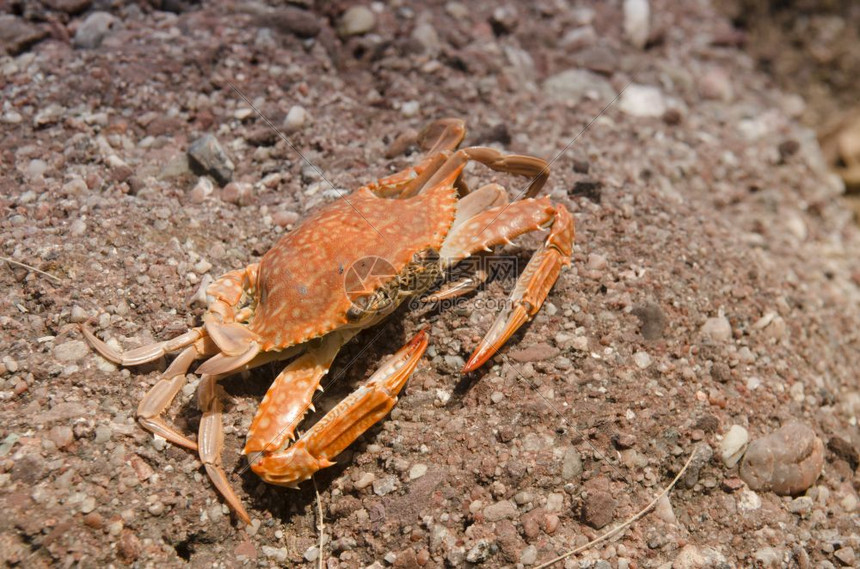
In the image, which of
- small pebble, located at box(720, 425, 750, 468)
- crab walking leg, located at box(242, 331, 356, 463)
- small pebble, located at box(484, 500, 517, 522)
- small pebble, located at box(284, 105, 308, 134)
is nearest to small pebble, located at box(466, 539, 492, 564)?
small pebble, located at box(484, 500, 517, 522)

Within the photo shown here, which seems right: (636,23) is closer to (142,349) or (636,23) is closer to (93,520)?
(142,349)

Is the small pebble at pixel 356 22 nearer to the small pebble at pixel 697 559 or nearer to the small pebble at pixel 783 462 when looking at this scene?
the small pebble at pixel 783 462

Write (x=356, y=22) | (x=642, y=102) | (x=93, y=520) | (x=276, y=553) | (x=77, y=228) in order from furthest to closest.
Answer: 1. (x=642, y=102)
2. (x=356, y=22)
3. (x=77, y=228)
4. (x=276, y=553)
5. (x=93, y=520)

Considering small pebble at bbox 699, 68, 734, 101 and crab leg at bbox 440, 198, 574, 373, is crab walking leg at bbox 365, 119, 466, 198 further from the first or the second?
small pebble at bbox 699, 68, 734, 101

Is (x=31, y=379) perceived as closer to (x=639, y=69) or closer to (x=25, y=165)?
(x=25, y=165)

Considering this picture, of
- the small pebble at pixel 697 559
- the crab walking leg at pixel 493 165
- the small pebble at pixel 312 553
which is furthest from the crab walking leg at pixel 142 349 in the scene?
the small pebble at pixel 697 559

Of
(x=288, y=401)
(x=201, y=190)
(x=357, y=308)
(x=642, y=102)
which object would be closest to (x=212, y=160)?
(x=201, y=190)
